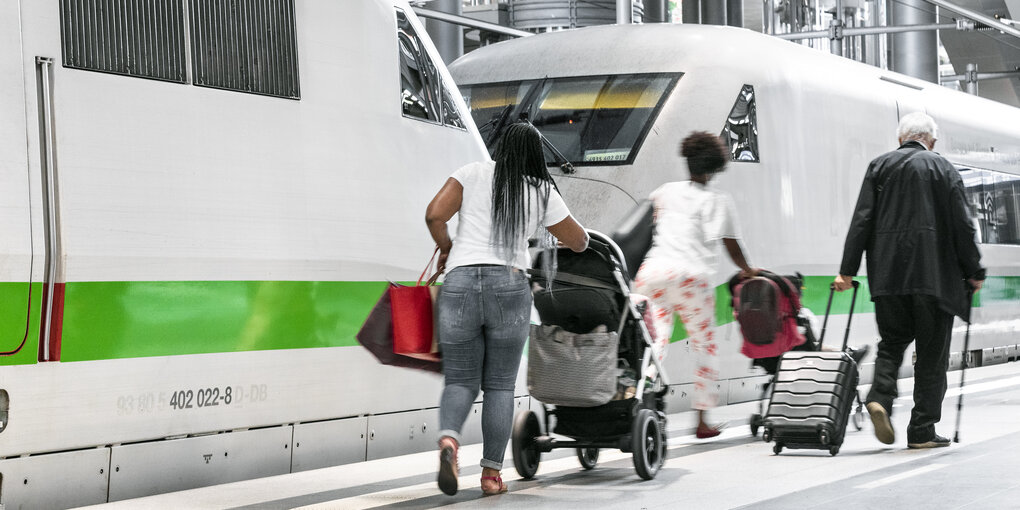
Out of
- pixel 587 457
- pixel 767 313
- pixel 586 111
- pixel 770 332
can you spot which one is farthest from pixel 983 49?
pixel 587 457

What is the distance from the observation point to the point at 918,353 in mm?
7676

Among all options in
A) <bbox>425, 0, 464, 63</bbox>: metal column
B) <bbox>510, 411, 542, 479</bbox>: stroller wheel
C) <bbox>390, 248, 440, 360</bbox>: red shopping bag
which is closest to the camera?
<bbox>390, 248, 440, 360</bbox>: red shopping bag

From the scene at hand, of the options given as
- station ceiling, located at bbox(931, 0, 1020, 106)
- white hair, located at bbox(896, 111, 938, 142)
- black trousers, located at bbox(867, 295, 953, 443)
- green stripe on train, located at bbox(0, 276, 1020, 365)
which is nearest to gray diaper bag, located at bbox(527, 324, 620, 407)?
green stripe on train, located at bbox(0, 276, 1020, 365)

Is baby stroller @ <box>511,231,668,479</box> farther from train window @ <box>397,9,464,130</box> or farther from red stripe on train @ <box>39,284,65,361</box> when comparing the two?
red stripe on train @ <box>39,284,65,361</box>

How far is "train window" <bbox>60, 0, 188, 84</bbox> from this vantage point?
18.6 ft

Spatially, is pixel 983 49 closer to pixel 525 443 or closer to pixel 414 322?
pixel 525 443

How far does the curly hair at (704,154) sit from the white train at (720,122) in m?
2.61

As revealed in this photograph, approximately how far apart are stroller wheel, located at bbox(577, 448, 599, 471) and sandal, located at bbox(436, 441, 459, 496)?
3.90ft

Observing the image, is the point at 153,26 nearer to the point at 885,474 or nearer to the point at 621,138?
the point at 885,474

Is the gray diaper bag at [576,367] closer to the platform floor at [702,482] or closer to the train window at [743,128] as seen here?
the platform floor at [702,482]

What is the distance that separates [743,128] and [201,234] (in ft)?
18.7

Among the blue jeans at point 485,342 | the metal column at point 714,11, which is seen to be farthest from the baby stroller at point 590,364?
the metal column at point 714,11

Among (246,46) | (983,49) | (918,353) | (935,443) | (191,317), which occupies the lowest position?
(935,443)

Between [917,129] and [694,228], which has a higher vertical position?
[917,129]
